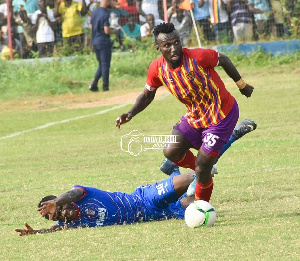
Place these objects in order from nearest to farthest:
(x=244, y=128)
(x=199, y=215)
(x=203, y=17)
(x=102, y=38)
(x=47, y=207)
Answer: (x=47, y=207) < (x=199, y=215) < (x=244, y=128) < (x=102, y=38) < (x=203, y=17)

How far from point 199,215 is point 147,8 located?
17.1m

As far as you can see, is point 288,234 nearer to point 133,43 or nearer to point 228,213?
point 228,213

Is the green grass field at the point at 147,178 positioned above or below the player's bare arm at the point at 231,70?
below

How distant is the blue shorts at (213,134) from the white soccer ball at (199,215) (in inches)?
21.0

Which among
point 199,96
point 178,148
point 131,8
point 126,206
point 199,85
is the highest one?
point 199,85

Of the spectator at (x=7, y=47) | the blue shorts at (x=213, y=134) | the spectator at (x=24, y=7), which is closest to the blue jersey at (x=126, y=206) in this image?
the blue shorts at (x=213, y=134)

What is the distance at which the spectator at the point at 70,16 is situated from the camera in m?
23.7

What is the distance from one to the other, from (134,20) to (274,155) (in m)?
12.9

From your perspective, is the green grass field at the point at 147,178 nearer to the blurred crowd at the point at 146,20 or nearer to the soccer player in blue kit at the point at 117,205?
the soccer player in blue kit at the point at 117,205

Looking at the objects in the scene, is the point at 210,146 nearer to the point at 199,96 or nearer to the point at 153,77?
the point at 199,96

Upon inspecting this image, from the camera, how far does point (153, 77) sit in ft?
26.0

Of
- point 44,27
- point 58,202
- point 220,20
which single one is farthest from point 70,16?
point 58,202

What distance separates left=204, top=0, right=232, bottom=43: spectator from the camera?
910 inches

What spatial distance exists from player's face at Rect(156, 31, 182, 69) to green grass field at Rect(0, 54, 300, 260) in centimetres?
166
